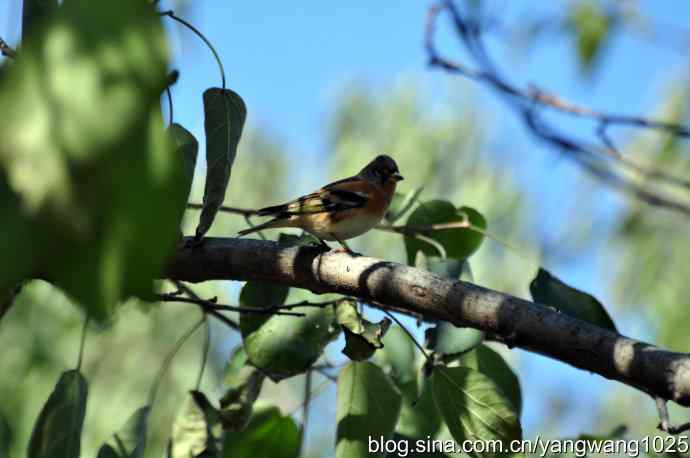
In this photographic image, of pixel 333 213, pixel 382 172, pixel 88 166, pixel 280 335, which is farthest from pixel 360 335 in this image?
pixel 382 172

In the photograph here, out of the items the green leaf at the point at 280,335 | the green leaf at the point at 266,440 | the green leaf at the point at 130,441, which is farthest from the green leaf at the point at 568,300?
the green leaf at the point at 130,441

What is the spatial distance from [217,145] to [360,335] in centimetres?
78

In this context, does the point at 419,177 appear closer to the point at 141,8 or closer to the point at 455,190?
the point at 455,190

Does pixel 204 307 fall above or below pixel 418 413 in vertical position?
above

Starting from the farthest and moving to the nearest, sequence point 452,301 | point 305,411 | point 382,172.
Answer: point 382,172 < point 305,411 < point 452,301

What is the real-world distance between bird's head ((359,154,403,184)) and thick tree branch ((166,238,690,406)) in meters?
3.41

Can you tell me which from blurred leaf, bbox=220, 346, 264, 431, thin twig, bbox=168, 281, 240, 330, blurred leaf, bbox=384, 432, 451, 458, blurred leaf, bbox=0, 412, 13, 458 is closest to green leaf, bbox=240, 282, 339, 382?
thin twig, bbox=168, 281, 240, 330

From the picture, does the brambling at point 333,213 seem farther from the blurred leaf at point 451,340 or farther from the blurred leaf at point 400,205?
the blurred leaf at point 451,340

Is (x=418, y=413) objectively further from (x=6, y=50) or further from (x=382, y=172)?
(x=382, y=172)

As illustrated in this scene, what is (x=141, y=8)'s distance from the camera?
0.96 metres

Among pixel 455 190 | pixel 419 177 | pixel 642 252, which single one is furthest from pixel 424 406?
pixel 455 190

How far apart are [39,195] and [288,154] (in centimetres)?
1438

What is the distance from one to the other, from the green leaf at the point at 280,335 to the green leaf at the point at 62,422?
653mm

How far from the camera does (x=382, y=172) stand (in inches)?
241
